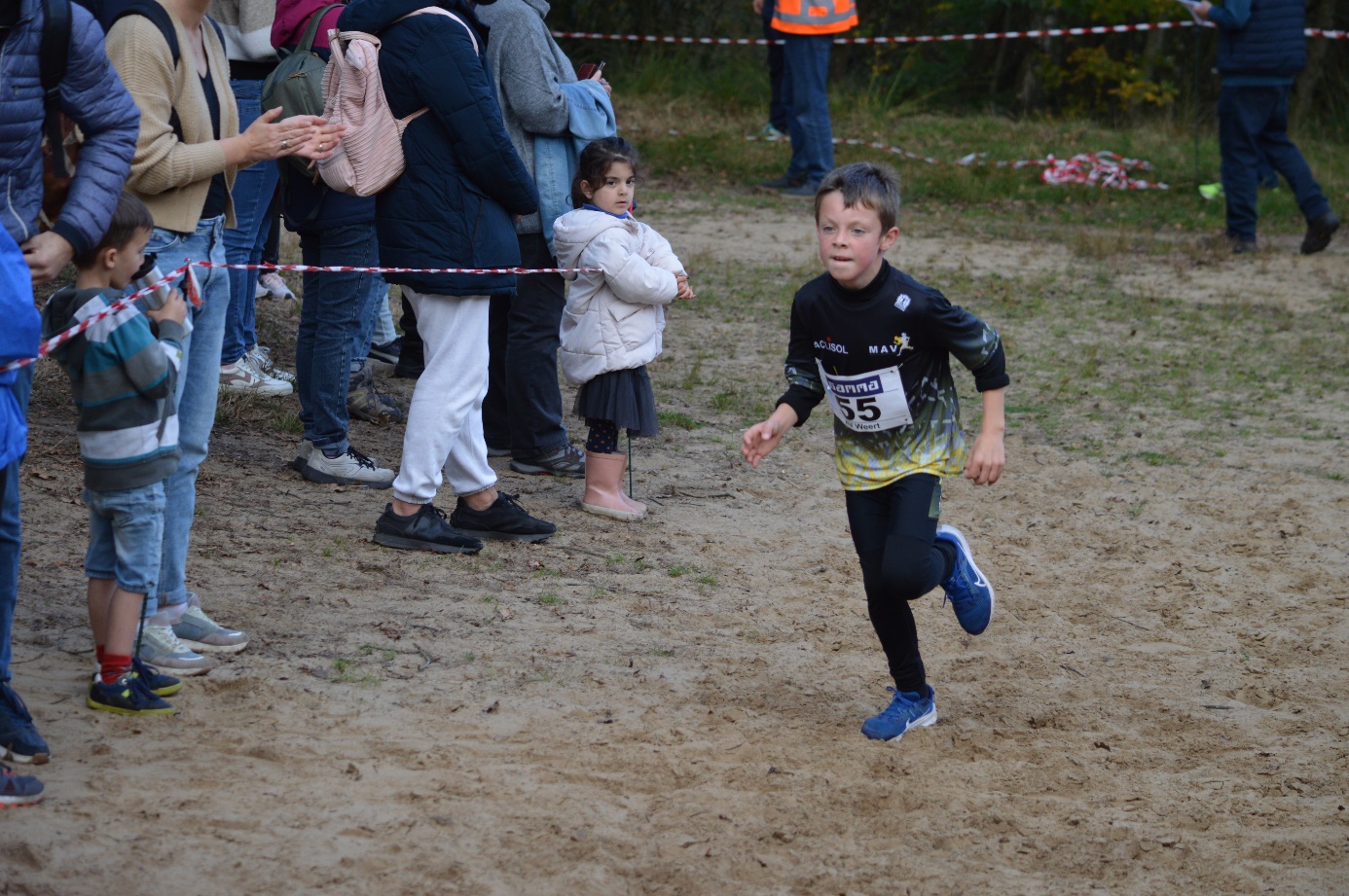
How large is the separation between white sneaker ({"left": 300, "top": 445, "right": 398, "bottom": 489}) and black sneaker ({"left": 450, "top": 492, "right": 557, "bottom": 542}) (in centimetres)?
63

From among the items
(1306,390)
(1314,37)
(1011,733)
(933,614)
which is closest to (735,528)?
(933,614)

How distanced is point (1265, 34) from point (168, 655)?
10.5m

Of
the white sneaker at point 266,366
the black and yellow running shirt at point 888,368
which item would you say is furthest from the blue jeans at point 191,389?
the white sneaker at point 266,366

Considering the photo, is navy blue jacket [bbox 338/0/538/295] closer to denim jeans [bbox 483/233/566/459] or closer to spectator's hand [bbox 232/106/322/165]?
spectator's hand [bbox 232/106/322/165]

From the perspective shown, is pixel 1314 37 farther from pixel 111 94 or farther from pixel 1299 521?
pixel 111 94

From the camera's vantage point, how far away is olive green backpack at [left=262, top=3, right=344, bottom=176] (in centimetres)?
559

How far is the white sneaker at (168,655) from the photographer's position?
4105 millimetres

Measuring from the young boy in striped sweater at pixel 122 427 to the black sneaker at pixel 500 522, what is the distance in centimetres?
190

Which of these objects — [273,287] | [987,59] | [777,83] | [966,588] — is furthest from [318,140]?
[987,59]

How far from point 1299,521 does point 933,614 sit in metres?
2.11

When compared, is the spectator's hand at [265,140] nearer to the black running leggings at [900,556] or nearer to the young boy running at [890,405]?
the young boy running at [890,405]

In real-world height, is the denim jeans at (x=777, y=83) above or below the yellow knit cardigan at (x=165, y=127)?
below

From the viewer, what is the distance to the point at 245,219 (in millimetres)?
6586

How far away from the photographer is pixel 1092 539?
20.4 ft
